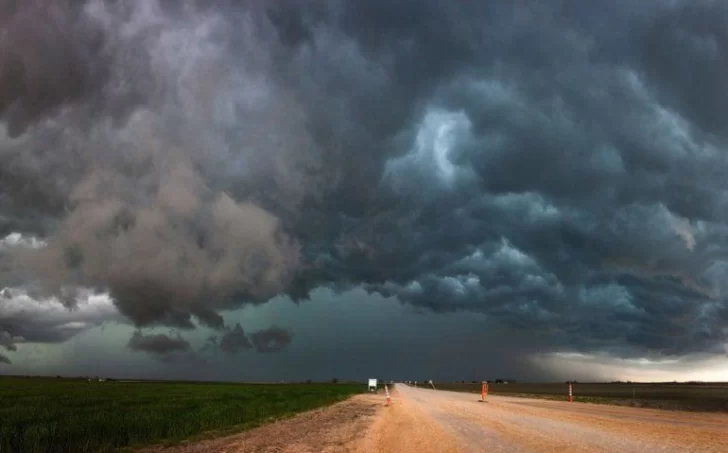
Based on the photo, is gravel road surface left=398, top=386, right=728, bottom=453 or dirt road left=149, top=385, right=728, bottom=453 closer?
gravel road surface left=398, top=386, right=728, bottom=453

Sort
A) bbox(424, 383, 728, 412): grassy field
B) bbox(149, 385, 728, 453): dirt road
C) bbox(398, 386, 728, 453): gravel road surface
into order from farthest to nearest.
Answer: bbox(424, 383, 728, 412): grassy field < bbox(149, 385, 728, 453): dirt road < bbox(398, 386, 728, 453): gravel road surface

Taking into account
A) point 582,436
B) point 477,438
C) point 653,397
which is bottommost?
point 653,397

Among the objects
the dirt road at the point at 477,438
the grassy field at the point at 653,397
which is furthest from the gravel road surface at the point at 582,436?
the grassy field at the point at 653,397

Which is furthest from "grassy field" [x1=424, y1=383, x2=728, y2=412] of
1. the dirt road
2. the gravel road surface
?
the dirt road

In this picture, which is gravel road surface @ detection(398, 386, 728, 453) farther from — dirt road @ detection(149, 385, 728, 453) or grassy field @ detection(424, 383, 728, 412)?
Result: grassy field @ detection(424, 383, 728, 412)

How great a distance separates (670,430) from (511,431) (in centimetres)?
784

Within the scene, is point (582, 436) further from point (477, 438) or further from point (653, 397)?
point (653, 397)

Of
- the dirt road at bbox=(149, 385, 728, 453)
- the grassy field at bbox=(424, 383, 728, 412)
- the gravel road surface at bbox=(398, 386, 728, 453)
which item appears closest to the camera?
the gravel road surface at bbox=(398, 386, 728, 453)

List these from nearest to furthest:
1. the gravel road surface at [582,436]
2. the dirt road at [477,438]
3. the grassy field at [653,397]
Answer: the gravel road surface at [582,436]
the dirt road at [477,438]
the grassy field at [653,397]

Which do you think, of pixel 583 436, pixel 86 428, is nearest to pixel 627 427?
pixel 583 436

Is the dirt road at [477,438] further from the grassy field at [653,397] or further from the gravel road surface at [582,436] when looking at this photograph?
the grassy field at [653,397]

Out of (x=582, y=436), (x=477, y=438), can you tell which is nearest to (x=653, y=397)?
(x=582, y=436)

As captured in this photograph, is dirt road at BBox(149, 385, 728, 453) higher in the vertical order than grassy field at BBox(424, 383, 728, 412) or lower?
higher

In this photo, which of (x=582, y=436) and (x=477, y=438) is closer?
(x=477, y=438)
